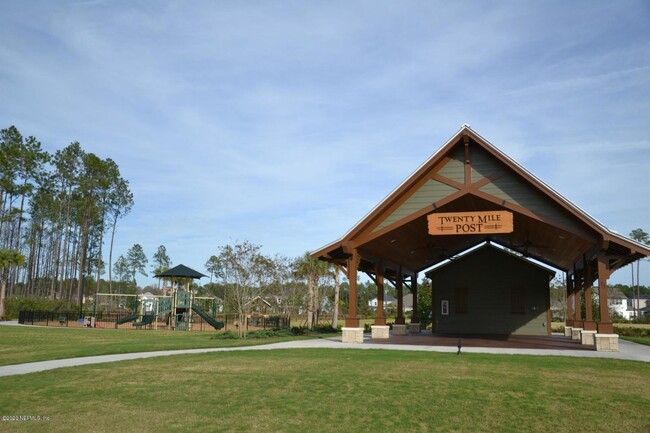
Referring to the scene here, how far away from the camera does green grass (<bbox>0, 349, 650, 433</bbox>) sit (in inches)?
354

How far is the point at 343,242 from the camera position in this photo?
2288 centimetres

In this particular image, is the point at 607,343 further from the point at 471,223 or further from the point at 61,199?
the point at 61,199

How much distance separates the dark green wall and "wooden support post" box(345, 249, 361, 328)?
1117 centimetres

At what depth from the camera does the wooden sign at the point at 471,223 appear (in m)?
20.3

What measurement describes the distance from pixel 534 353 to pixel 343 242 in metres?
8.78

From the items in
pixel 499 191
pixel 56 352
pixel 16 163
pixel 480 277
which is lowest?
pixel 56 352

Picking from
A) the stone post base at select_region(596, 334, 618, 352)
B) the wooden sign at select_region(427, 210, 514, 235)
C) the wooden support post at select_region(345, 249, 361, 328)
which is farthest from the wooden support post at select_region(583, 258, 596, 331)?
the wooden support post at select_region(345, 249, 361, 328)

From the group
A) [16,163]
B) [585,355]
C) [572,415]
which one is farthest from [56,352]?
[16,163]

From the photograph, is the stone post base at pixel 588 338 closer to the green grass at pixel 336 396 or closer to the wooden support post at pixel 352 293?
the green grass at pixel 336 396

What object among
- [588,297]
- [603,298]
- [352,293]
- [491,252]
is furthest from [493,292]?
[352,293]

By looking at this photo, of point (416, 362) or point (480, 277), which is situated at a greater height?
point (480, 277)

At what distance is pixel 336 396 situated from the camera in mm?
10898

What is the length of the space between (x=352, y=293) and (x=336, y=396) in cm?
1171

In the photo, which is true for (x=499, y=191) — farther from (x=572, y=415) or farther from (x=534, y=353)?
(x=572, y=415)
